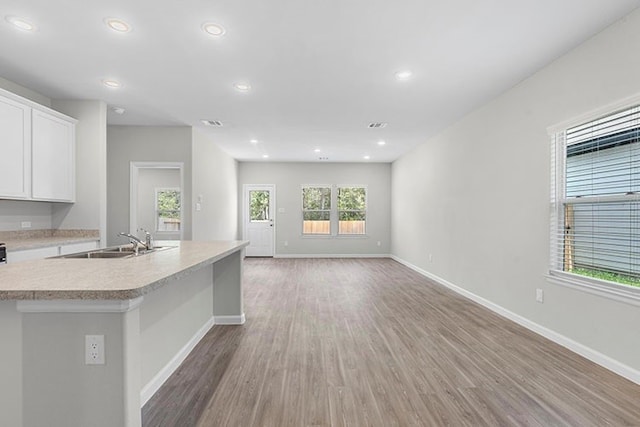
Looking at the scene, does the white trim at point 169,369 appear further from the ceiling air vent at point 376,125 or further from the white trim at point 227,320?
the ceiling air vent at point 376,125

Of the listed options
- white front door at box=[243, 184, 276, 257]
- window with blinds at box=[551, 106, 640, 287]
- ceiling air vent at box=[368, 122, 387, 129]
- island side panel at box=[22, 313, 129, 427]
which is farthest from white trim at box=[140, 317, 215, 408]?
white front door at box=[243, 184, 276, 257]

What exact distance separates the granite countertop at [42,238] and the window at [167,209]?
422cm

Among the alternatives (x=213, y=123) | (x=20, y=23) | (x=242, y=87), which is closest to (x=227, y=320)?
(x=242, y=87)

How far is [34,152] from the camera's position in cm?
351

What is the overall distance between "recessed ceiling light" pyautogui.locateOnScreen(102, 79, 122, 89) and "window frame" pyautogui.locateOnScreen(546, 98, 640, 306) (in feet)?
15.0

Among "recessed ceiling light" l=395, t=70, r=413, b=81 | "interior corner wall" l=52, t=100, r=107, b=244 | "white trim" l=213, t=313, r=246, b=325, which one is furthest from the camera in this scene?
"interior corner wall" l=52, t=100, r=107, b=244

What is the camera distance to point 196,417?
1.84 meters

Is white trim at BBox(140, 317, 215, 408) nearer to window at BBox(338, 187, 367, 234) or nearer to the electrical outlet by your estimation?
the electrical outlet

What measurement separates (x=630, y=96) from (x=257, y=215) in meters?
7.65

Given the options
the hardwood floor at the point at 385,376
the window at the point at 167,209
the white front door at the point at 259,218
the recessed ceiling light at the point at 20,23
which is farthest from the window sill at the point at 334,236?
the recessed ceiling light at the point at 20,23

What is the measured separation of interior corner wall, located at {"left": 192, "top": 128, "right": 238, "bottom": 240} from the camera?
5516mm

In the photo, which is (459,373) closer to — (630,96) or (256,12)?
(630,96)

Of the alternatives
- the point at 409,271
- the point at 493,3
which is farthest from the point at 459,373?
the point at 409,271

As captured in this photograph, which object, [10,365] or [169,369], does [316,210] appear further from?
[10,365]
